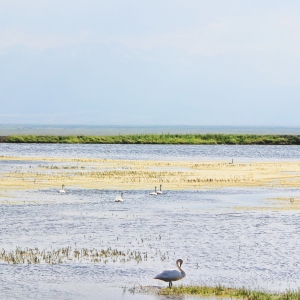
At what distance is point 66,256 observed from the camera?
21844mm

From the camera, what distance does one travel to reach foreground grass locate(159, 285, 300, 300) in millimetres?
17297

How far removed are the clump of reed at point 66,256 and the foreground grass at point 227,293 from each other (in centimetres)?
343

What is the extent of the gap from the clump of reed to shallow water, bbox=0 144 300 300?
40 centimetres

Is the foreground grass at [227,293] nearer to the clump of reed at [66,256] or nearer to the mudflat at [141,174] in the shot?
the clump of reed at [66,256]

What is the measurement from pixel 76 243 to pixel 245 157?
50119mm

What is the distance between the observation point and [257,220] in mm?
29984

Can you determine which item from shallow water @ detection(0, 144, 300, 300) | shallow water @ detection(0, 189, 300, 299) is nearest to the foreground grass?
shallow water @ detection(0, 144, 300, 300)

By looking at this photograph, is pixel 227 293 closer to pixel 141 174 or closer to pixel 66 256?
pixel 66 256

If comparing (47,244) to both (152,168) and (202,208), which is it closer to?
(202,208)

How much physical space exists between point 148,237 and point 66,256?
14.3 ft

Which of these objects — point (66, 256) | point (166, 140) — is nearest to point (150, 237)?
point (66, 256)

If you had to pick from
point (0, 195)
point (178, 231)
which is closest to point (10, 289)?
point (178, 231)

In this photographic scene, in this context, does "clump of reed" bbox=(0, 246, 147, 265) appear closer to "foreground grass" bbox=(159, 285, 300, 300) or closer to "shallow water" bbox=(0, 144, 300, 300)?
"shallow water" bbox=(0, 144, 300, 300)

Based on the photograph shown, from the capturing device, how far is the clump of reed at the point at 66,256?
69.5 ft
